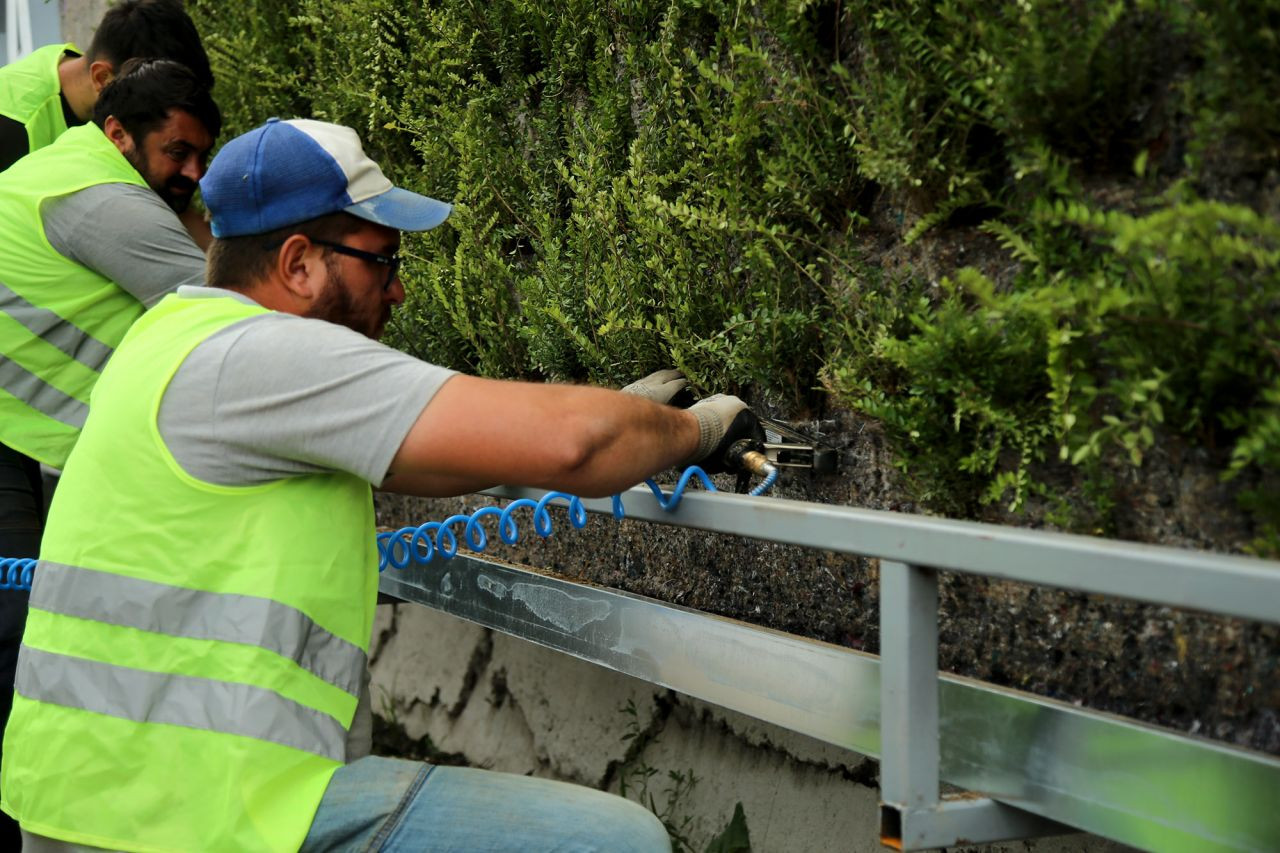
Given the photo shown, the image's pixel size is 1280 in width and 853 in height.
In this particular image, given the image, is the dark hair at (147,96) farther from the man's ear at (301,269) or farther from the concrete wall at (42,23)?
the concrete wall at (42,23)

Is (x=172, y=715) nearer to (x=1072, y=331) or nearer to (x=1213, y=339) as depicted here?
(x=1072, y=331)

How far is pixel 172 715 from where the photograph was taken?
5.82 feet

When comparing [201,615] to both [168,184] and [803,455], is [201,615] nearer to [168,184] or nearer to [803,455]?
[803,455]

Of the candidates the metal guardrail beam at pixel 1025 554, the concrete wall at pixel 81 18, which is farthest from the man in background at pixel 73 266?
the concrete wall at pixel 81 18

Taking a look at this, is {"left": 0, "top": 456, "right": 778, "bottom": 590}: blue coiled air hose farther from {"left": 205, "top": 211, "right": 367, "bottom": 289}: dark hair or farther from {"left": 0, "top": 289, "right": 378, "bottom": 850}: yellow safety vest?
{"left": 205, "top": 211, "right": 367, "bottom": 289}: dark hair

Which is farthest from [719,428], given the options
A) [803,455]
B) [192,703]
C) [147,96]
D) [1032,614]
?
[147,96]

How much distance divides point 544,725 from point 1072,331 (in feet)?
7.92

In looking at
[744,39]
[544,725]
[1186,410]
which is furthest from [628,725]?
[1186,410]

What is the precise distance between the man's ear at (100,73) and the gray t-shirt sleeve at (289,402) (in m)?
1.94

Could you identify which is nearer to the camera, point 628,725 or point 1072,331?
point 1072,331

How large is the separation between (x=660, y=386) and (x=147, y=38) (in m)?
1.89

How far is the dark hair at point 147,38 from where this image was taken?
11.1 feet

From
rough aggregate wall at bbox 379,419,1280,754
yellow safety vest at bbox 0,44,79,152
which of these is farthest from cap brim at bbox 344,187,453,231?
yellow safety vest at bbox 0,44,79,152

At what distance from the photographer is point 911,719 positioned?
1482mm
